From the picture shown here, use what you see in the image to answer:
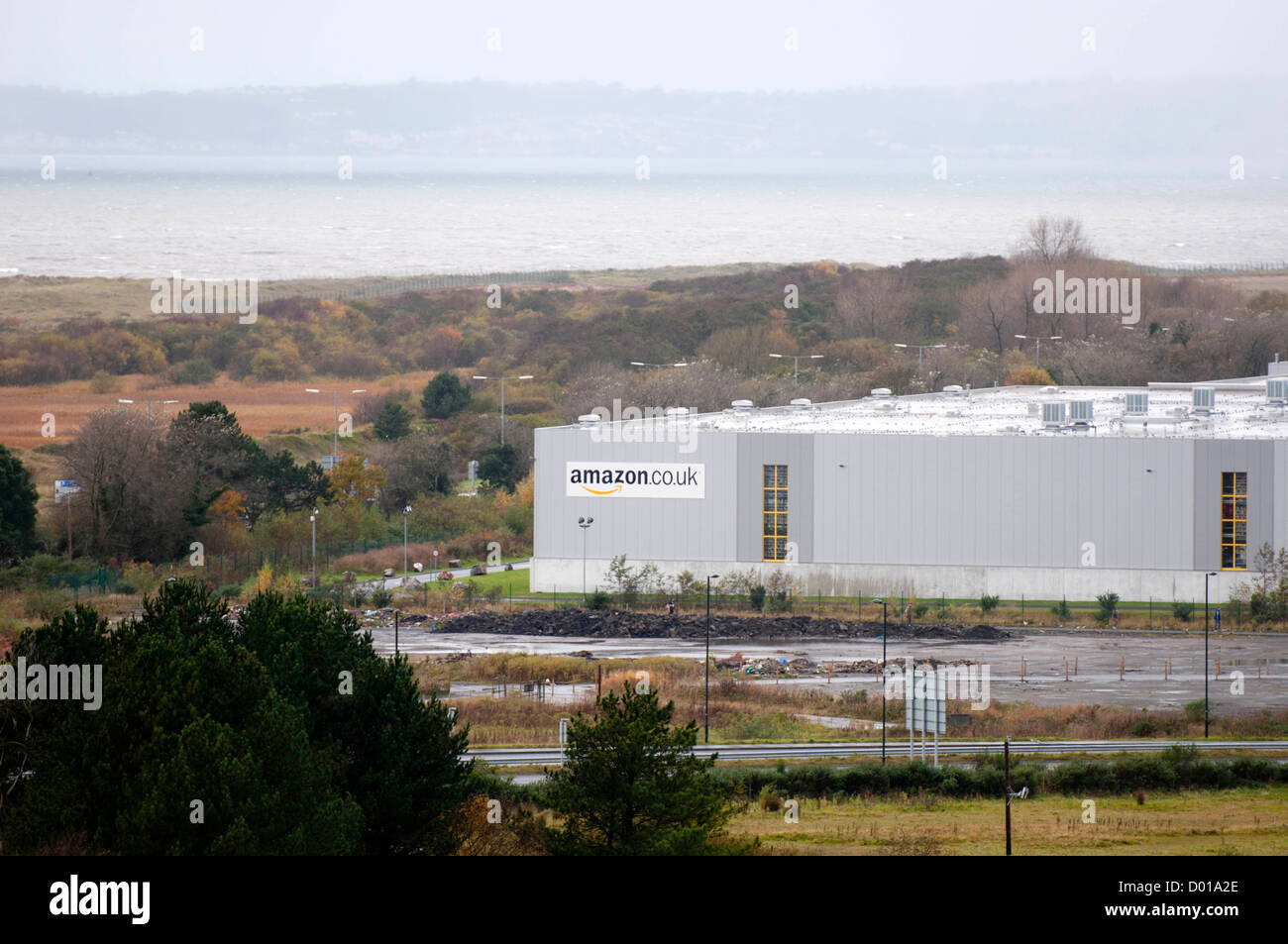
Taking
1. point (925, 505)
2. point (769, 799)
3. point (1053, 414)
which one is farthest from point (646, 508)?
point (769, 799)

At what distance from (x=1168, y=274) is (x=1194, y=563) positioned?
13661 cm

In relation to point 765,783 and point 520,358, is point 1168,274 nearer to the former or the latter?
point 520,358

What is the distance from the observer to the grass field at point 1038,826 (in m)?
35.2

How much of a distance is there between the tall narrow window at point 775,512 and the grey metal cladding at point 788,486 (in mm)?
225

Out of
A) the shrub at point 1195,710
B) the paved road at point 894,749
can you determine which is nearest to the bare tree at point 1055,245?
the shrub at point 1195,710

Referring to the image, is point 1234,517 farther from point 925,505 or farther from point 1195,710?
point 1195,710

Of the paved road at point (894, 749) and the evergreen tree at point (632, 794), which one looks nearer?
the evergreen tree at point (632, 794)

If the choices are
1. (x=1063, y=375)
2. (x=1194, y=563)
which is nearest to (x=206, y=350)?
(x=1063, y=375)

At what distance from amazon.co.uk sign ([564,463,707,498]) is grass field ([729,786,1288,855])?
27150 millimetres

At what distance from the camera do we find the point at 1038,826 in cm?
3734

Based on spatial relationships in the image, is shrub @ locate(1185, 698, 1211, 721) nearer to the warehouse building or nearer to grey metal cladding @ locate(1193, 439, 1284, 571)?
the warehouse building

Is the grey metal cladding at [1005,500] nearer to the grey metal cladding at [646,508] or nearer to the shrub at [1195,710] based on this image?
the grey metal cladding at [646,508]

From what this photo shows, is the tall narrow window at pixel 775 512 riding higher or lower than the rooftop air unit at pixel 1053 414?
lower
